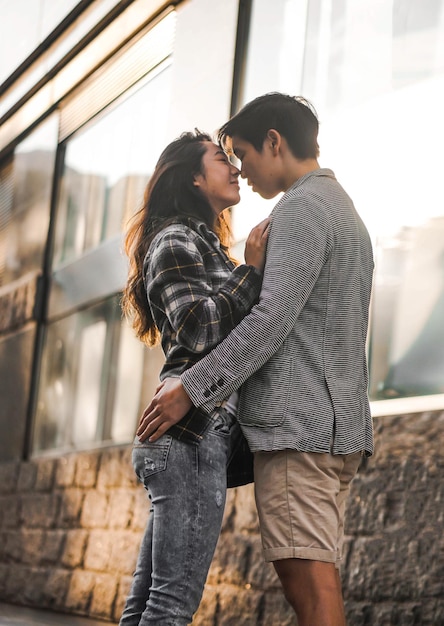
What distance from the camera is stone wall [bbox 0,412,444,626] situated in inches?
167

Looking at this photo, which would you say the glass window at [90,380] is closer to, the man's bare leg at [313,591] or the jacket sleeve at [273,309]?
the jacket sleeve at [273,309]

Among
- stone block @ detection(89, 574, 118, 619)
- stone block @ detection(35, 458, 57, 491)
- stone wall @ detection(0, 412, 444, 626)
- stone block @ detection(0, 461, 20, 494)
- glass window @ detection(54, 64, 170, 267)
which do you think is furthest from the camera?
stone block @ detection(0, 461, 20, 494)

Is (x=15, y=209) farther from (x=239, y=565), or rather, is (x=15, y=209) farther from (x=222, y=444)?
(x=222, y=444)

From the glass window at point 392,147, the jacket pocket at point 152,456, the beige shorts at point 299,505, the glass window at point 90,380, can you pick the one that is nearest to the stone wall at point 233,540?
the glass window at point 90,380

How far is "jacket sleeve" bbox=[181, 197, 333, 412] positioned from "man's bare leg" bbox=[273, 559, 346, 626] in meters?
0.44

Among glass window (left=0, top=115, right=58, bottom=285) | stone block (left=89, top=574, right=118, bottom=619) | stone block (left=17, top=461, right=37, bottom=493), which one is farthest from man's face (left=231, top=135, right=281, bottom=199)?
glass window (left=0, top=115, right=58, bottom=285)

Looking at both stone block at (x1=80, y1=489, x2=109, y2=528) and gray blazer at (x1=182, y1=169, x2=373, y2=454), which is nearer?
gray blazer at (x1=182, y1=169, x2=373, y2=454)

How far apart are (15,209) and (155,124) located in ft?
11.0

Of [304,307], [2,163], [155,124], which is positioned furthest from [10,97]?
[304,307]

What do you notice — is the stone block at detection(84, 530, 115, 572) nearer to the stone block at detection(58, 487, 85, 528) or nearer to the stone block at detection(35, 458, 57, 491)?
the stone block at detection(58, 487, 85, 528)

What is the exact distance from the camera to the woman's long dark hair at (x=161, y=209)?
9.84ft

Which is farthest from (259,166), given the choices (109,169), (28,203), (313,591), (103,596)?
(28,203)

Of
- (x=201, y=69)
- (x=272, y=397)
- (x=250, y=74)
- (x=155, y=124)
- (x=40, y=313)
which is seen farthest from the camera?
(x=40, y=313)

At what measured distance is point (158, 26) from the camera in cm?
798
